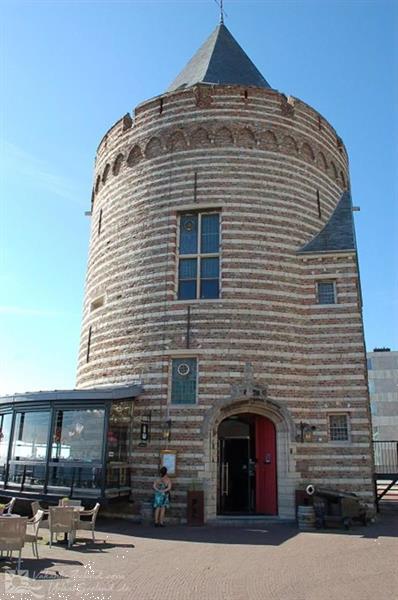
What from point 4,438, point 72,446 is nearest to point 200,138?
point 72,446

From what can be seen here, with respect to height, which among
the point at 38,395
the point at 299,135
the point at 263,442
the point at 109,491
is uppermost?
the point at 299,135

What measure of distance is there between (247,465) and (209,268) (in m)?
6.18

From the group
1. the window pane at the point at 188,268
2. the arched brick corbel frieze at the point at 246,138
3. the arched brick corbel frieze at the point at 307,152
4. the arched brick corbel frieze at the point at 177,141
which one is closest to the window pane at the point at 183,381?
the window pane at the point at 188,268

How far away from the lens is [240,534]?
478 inches

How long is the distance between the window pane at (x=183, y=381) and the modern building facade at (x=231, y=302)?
4 cm

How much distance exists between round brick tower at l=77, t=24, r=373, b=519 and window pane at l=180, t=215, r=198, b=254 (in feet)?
0.13

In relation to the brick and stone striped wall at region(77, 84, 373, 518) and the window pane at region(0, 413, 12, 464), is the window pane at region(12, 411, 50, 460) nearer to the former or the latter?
the window pane at region(0, 413, 12, 464)

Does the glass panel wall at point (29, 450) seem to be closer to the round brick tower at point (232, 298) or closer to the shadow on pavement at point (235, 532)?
the shadow on pavement at point (235, 532)

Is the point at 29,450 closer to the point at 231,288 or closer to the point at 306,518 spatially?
the point at 231,288

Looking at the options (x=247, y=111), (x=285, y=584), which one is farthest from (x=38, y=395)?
(x=247, y=111)

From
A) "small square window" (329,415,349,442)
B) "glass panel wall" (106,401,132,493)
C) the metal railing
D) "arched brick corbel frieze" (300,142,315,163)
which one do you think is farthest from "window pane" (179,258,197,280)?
the metal railing

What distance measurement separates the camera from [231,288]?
15.9 meters

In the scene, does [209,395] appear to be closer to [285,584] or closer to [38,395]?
[38,395]

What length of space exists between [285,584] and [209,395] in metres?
7.47
